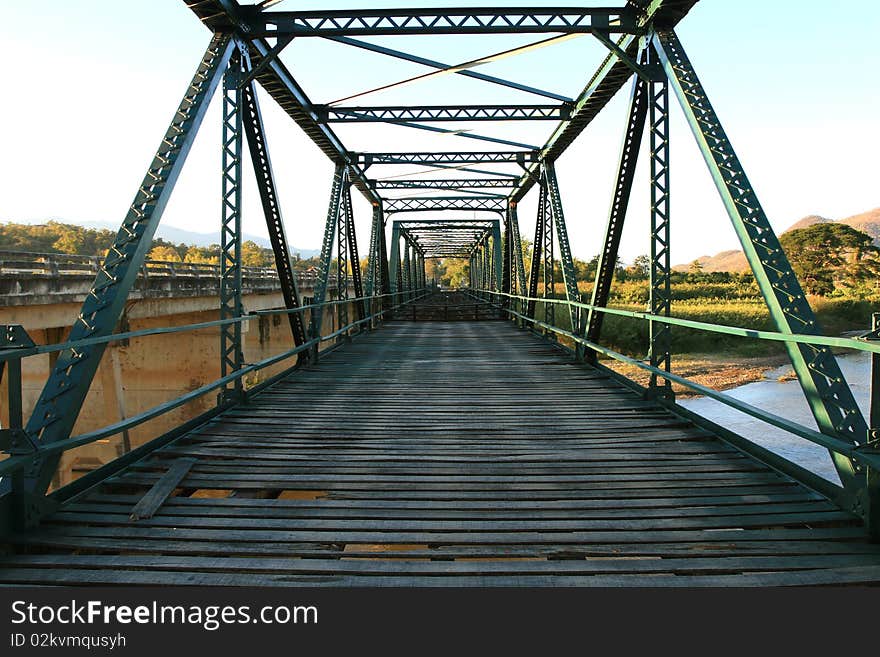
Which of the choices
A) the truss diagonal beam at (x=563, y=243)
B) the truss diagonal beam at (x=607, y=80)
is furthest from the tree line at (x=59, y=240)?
the truss diagonal beam at (x=607, y=80)

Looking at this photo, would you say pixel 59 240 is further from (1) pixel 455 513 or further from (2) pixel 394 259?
(1) pixel 455 513

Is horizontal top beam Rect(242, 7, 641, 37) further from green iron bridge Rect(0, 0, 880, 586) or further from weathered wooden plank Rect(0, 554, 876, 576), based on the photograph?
weathered wooden plank Rect(0, 554, 876, 576)

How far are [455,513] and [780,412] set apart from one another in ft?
72.9

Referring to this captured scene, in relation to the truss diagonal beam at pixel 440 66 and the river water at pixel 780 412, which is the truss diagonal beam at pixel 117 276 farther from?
the river water at pixel 780 412

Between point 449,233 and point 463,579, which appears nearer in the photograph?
point 463,579

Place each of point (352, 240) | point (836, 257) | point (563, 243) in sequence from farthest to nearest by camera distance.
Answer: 1. point (836, 257)
2. point (352, 240)
3. point (563, 243)

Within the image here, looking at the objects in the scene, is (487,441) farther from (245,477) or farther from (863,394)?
(863,394)

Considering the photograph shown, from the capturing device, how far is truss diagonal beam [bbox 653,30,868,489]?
3.42 m

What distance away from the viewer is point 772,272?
4207 mm

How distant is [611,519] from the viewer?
3.25 m

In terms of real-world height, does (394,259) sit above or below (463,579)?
above

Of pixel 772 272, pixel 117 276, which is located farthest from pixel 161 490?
pixel 772 272

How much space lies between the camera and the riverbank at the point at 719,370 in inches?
1036

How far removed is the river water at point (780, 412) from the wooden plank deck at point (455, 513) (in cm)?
1380
